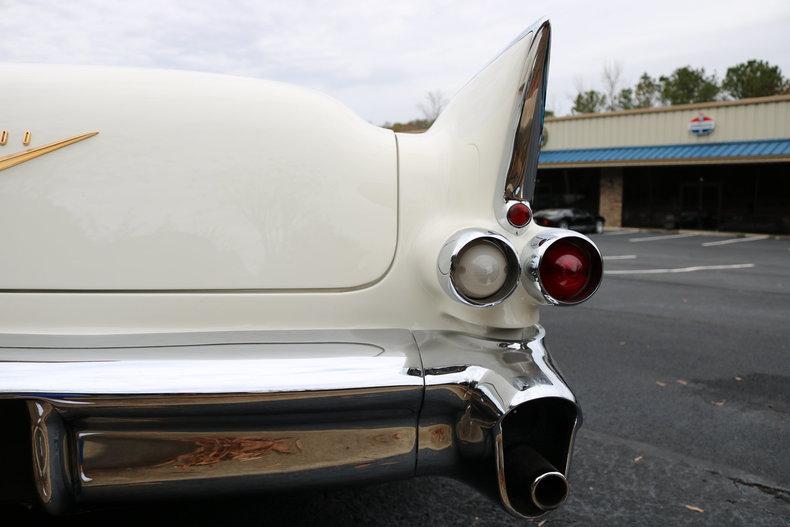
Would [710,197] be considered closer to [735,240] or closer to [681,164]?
[681,164]

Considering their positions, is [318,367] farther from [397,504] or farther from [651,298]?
[651,298]

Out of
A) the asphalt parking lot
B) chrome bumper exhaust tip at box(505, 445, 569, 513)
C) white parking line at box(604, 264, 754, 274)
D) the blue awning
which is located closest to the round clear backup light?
chrome bumper exhaust tip at box(505, 445, 569, 513)

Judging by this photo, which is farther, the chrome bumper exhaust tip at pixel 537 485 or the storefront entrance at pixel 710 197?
the storefront entrance at pixel 710 197

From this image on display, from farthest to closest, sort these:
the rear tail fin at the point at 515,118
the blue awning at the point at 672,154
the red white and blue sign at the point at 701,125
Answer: the red white and blue sign at the point at 701,125 → the blue awning at the point at 672,154 → the rear tail fin at the point at 515,118

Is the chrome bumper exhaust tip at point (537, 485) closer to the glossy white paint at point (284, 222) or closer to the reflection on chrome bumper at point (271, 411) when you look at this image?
the reflection on chrome bumper at point (271, 411)

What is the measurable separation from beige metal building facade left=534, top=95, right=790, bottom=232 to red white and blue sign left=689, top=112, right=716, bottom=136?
0.11 feet

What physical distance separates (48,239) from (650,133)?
25093 mm

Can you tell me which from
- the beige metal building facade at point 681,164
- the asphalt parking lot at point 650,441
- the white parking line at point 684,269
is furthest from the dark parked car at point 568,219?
the asphalt parking lot at point 650,441

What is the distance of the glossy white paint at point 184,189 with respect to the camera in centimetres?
176

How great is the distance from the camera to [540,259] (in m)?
1.74

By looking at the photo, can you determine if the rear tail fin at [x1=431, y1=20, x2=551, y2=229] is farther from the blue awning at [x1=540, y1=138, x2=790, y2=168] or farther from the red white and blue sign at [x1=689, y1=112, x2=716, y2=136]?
the red white and blue sign at [x1=689, y1=112, x2=716, y2=136]

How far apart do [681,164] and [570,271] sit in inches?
938

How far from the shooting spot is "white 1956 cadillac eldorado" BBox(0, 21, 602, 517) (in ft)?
4.88

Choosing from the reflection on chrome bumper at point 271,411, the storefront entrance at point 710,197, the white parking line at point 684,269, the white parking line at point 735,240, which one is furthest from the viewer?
the storefront entrance at point 710,197
